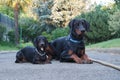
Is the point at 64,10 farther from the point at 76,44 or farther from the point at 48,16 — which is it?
the point at 76,44

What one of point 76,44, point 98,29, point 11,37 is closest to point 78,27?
point 76,44

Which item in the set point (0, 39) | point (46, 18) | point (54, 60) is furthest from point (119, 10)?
point (46, 18)

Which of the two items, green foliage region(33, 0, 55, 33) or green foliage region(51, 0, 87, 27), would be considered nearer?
green foliage region(51, 0, 87, 27)

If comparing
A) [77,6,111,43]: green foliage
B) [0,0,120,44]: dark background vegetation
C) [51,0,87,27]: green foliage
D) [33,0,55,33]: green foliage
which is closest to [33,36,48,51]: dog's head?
[77,6,111,43]: green foliage

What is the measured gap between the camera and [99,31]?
3938 centimetres

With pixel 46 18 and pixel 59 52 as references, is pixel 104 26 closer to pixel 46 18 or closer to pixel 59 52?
pixel 46 18

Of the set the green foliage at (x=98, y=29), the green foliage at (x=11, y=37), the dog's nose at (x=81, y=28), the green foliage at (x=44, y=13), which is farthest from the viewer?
the green foliage at (x=44, y=13)

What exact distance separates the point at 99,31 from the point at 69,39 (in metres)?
28.5

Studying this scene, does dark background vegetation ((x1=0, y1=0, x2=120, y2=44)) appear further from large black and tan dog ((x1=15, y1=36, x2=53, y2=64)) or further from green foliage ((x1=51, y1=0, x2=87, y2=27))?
large black and tan dog ((x1=15, y1=36, x2=53, y2=64))

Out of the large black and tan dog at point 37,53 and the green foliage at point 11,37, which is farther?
the green foliage at point 11,37

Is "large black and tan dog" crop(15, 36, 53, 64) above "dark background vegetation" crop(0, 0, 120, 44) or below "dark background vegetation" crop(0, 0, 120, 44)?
above

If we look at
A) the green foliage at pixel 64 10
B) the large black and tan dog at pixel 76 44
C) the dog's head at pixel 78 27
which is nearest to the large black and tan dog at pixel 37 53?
the large black and tan dog at pixel 76 44

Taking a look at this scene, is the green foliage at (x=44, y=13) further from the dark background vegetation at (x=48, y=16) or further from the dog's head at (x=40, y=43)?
the dog's head at (x=40, y=43)

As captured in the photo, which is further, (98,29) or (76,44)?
(98,29)
